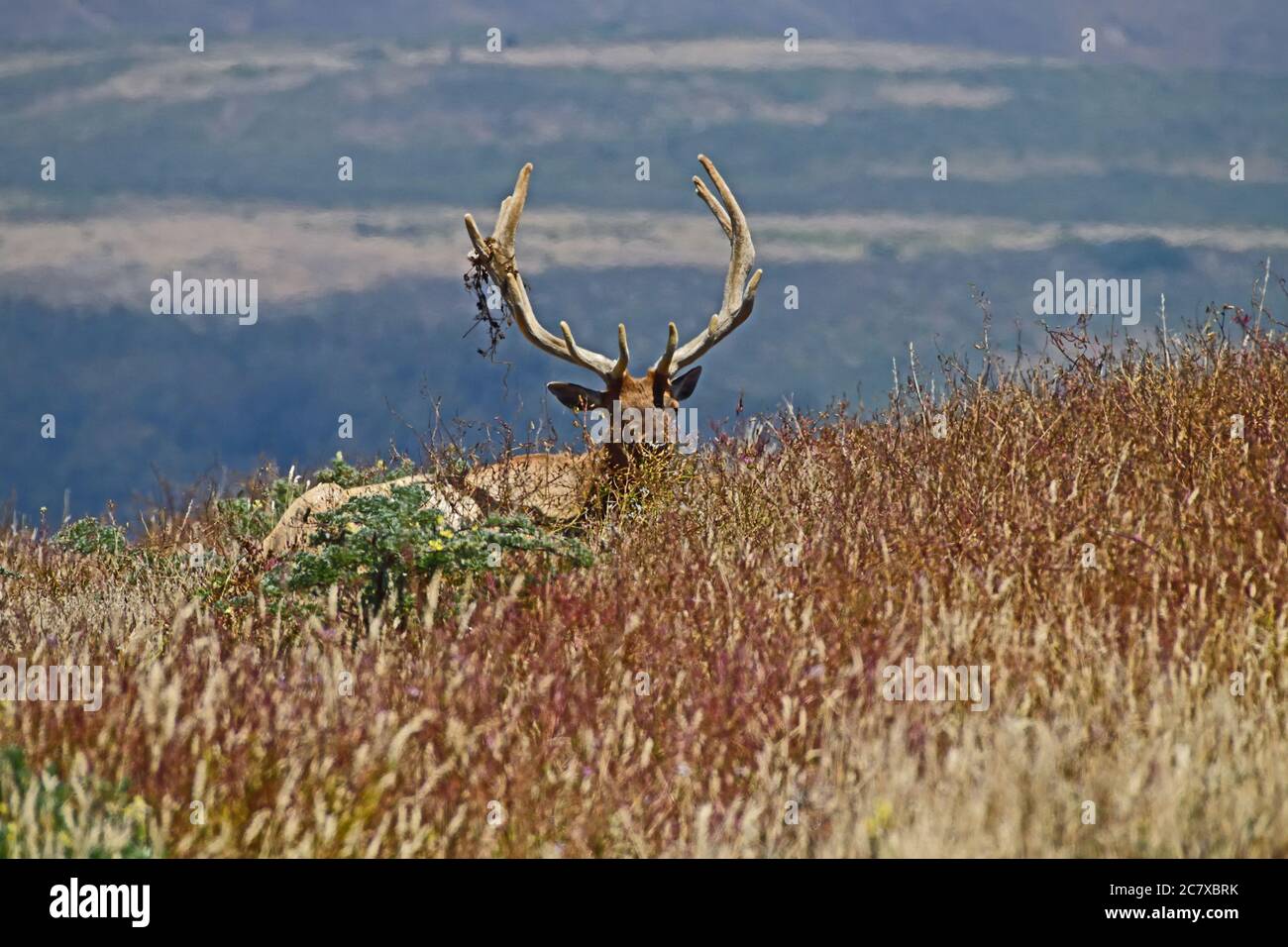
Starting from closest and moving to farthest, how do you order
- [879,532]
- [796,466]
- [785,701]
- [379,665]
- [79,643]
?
1. [785,701]
2. [379,665]
3. [879,532]
4. [79,643]
5. [796,466]

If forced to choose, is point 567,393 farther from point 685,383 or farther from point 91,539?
point 91,539

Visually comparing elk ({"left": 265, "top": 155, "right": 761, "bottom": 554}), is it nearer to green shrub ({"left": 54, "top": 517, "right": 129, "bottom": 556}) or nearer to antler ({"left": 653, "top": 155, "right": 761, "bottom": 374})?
antler ({"left": 653, "top": 155, "right": 761, "bottom": 374})

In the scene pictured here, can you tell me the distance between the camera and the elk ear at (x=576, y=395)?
10219mm

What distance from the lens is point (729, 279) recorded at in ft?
36.9
